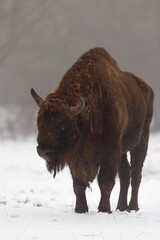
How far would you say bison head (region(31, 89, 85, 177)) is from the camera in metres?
6.88

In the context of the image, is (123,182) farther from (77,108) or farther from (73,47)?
(73,47)

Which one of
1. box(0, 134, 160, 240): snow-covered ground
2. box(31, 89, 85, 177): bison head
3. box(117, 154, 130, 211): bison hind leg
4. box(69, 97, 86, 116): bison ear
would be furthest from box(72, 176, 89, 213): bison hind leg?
box(117, 154, 130, 211): bison hind leg

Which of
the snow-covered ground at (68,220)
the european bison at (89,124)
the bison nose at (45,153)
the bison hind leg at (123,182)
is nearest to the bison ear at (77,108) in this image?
the european bison at (89,124)

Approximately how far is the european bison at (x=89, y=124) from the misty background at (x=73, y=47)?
17472mm

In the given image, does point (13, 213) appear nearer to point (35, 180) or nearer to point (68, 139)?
point (68, 139)

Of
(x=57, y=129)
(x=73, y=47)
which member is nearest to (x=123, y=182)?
(x=57, y=129)

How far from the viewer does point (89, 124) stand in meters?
7.30

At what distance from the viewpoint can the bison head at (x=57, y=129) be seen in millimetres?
6883

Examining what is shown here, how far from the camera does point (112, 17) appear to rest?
31984 mm

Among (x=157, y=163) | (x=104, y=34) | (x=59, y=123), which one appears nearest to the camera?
(x=59, y=123)

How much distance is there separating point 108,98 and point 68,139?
93 cm

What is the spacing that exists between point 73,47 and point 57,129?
64.3 ft

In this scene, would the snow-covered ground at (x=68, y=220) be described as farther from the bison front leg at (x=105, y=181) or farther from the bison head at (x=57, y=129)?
the bison head at (x=57, y=129)

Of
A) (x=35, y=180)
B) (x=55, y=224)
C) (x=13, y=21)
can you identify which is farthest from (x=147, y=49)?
(x=55, y=224)
